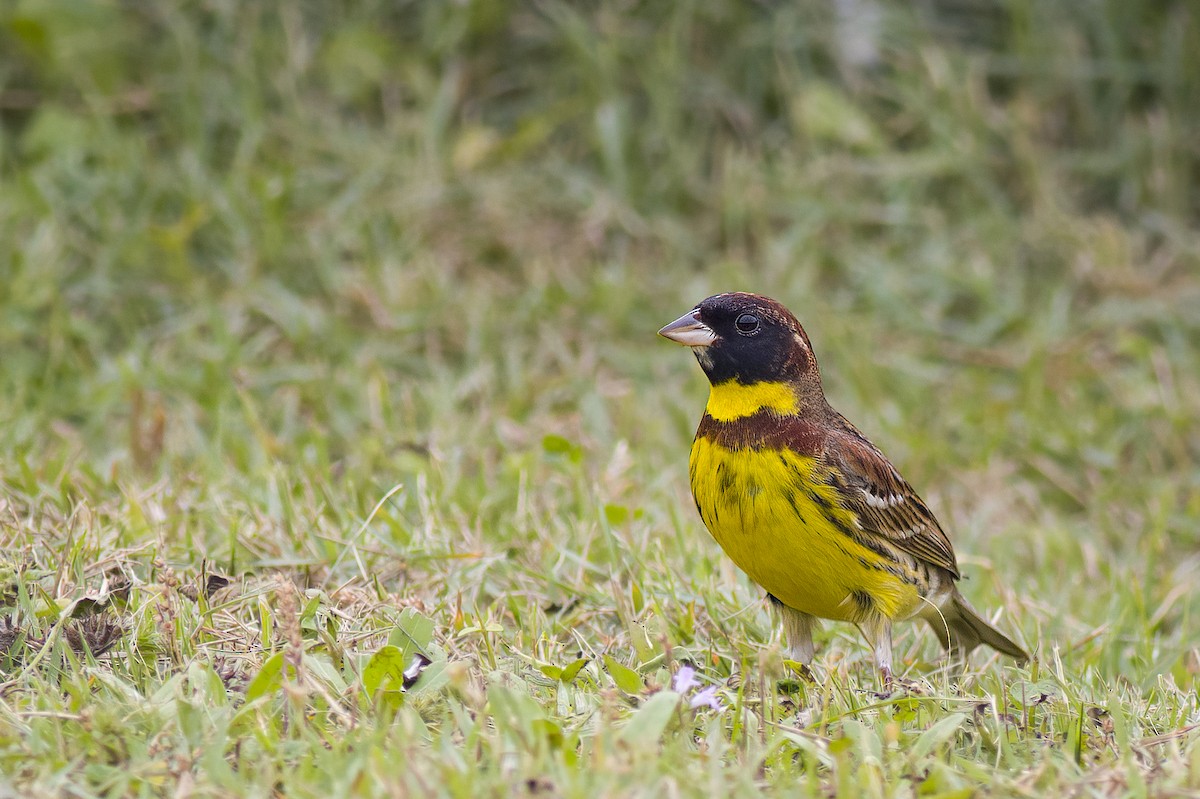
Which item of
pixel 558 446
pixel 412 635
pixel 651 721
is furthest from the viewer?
pixel 558 446

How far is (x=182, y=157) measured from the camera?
710 centimetres

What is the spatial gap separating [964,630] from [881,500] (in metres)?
0.55

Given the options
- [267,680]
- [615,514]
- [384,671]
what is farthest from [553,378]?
[267,680]

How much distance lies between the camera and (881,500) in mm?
4113

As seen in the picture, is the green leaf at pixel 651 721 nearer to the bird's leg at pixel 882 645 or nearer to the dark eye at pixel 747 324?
the bird's leg at pixel 882 645

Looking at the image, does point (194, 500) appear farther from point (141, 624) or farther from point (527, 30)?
point (527, 30)

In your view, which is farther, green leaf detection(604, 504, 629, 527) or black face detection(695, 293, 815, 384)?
green leaf detection(604, 504, 629, 527)

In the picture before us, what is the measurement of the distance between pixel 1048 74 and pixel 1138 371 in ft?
6.33

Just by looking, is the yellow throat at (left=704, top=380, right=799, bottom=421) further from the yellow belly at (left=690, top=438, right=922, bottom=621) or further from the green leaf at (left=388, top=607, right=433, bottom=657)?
the green leaf at (left=388, top=607, right=433, bottom=657)

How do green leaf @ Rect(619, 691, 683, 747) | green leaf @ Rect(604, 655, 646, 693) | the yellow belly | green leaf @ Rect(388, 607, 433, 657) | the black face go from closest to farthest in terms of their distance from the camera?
green leaf @ Rect(619, 691, 683, 747) → green leaf @ Rect(604, 655, 646, 693) → green leaf @ Rect(388, 607, 433, 657) → the yellow belly → the black face

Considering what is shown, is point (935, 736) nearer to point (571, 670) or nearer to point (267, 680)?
point (571, 670)

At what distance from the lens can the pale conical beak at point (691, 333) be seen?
4117mm

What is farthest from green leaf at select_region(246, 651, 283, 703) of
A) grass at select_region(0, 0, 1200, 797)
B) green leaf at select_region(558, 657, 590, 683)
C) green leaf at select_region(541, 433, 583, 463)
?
green leaf at select_region(541, 433, 583, 463)

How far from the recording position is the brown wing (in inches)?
158
